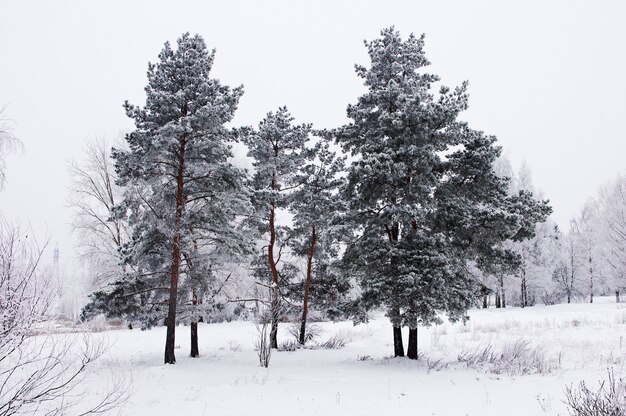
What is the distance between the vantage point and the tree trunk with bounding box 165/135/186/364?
13.9 metres

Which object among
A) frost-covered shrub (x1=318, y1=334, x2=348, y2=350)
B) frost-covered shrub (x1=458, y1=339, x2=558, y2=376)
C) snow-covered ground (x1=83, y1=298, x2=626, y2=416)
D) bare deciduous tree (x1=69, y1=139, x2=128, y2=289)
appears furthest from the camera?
bare deciduous tree (x1=69, y1=139, x2=128, y2=289)

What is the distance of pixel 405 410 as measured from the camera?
27.6 ft

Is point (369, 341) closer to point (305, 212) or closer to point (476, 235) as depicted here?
point (305, 212)

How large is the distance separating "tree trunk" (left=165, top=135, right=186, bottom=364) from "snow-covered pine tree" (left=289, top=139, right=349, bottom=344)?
5.79m

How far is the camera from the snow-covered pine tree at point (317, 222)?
1891 cm

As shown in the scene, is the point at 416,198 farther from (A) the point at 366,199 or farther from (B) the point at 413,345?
(B) the point at 413,345

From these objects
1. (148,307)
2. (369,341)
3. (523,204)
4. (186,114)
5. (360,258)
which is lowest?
(369,341)

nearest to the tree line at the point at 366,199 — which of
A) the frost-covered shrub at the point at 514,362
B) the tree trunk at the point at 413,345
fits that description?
the tree trunk at the point at 413,345

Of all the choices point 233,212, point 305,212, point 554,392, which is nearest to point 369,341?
point 305,212

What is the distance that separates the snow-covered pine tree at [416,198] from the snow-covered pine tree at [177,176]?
4195 millimetres

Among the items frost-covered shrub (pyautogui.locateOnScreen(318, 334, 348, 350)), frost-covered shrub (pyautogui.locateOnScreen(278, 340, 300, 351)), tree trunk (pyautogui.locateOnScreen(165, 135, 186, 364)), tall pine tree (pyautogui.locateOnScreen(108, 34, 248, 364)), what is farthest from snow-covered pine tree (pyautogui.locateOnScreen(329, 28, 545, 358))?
tree trunk (pyautogui.locateOnScreen(165, 135, 186, 364))

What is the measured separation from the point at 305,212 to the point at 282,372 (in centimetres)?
781

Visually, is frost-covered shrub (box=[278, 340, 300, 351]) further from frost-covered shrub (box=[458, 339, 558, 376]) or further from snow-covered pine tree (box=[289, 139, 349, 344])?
frost-covered shrub (box=[458, 339, 558, 376])

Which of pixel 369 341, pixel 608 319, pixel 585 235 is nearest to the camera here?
pixel 369 341
